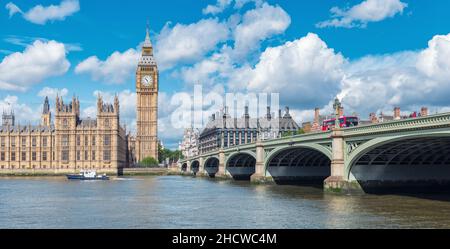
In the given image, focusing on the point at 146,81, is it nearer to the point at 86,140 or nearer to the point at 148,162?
the point at 148,162

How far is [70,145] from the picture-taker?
134250 millimetres

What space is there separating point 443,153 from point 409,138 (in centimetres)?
1501

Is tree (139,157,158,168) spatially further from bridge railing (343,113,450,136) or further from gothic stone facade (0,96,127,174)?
bridge railing (343,113,450,136)

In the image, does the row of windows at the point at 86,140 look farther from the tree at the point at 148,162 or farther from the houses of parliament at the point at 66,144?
the tree at the point at 148,162

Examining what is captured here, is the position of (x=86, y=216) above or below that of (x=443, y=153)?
below

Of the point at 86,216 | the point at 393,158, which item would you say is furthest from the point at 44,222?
the point at 393,158

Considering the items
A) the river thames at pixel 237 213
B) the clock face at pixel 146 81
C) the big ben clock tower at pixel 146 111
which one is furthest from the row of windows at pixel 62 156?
the river thames at pixel 237 213

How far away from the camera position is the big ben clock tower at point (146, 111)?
168 meters

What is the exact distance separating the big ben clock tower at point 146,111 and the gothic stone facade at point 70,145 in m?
30.8

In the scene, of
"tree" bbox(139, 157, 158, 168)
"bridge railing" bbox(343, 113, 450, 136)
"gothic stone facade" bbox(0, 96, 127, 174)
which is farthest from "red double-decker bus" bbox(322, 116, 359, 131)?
"tree" bbox(139, 157, 158, 168)

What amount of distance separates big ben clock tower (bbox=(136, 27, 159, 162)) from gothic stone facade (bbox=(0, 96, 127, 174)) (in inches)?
1212

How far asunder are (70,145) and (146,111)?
3875 centimetres
